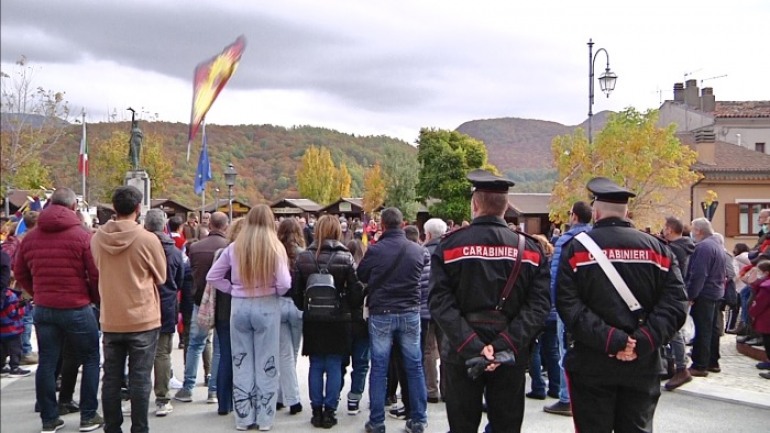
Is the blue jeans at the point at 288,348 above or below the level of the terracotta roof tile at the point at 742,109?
below

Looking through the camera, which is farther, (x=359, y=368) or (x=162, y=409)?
(x=359, y=368)

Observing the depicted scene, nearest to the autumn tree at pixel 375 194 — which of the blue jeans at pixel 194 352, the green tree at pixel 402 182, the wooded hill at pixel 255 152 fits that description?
the green tree at pixel 402 182

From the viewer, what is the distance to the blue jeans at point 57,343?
5609mm

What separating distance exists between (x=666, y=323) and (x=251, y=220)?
3558mm

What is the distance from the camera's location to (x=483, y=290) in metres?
4.21

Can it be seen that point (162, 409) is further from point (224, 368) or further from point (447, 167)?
point (447, 167)

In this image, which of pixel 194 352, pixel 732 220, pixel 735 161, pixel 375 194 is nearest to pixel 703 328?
pixel 194 352


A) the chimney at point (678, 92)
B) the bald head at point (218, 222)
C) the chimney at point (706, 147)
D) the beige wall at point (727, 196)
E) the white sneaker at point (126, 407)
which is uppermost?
the chimney at point (678, 92)

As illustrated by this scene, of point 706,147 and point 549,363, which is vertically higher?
point 706,147

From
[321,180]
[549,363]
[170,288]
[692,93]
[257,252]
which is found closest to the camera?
[257,252]

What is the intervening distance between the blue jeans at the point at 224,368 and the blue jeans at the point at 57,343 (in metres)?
1.15

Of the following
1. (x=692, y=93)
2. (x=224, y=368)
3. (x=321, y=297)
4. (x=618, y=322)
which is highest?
(x=692, y=93)

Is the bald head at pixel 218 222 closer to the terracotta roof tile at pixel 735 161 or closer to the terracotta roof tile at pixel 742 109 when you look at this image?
the terracotta roof tile at pixel 735 161

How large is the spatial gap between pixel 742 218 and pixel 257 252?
3264cm
